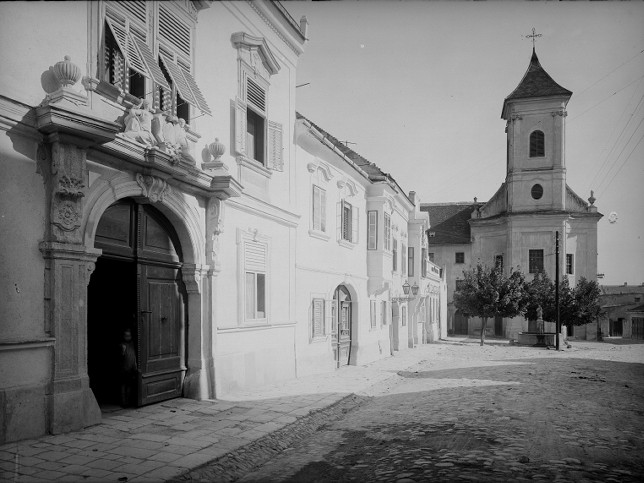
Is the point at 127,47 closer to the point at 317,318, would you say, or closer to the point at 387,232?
the point at 317,318

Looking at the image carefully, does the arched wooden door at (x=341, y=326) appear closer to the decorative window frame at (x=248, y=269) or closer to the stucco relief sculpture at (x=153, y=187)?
the decorative window frame at (x=248, y=269)

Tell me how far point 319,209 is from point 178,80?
288 inches

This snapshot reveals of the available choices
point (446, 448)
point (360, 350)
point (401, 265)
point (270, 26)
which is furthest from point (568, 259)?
point (446, 448)

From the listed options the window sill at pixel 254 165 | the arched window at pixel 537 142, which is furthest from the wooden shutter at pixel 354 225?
the arched window at pixel 537 142

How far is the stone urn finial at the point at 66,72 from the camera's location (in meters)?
6.66

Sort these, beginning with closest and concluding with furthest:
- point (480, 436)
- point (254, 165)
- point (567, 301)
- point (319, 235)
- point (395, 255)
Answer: point (480, 436) → point (254, 165) → point (319, 235) → point (395, 255) → point (567, 301)

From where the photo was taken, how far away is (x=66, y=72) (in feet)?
21.9

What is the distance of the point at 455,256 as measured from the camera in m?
48.0

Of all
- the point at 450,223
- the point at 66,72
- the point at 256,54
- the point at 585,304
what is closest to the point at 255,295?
the point at 256,54

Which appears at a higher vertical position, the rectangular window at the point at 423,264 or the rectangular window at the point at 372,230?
the rectangular window at the point at 372,230

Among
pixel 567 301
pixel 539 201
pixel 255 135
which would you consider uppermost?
pixel 539 201

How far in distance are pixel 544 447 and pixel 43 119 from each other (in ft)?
25.2

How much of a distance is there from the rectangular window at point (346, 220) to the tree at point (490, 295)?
666 inches

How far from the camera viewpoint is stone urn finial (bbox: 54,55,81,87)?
6.66m
